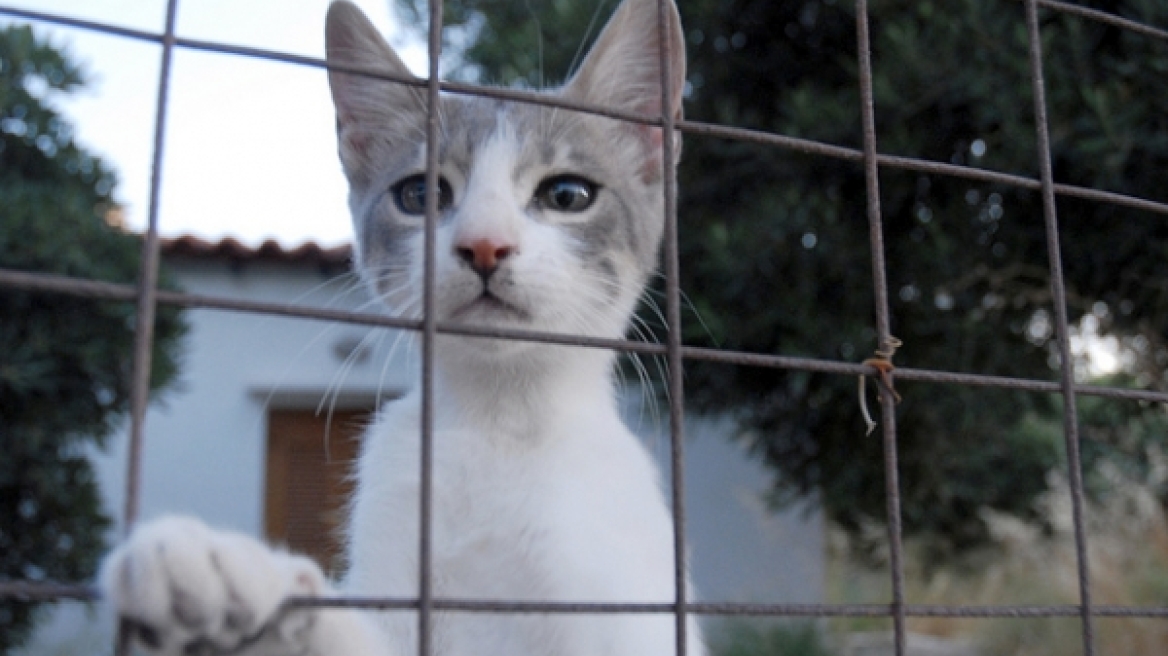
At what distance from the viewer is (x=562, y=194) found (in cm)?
163

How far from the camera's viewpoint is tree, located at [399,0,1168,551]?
270 cm

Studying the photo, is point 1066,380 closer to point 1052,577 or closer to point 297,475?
point 1052,577

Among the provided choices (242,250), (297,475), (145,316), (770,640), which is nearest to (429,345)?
(145,316)

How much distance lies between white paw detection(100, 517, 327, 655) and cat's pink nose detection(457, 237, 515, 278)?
21.6 inches

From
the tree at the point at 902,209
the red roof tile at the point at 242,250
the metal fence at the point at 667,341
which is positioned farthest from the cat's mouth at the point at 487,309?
the red roof tile at the point at 242,250

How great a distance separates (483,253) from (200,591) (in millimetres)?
650

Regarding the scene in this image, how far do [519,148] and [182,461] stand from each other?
16.5 feet

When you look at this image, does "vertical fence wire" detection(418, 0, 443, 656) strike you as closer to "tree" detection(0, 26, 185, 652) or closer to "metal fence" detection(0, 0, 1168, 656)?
"metal fence" detection(0, 0, 1168, 656)

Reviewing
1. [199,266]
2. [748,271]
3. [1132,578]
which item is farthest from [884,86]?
[199,266]

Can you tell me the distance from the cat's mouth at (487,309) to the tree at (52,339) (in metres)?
2.02

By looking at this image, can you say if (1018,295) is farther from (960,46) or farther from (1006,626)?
(1006,626)

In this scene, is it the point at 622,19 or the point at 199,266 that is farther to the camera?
the point at 199,266

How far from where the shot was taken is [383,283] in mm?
1688

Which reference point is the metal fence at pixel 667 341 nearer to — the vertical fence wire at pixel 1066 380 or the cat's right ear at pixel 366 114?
the vertical fence wire at pixel 1066 380
